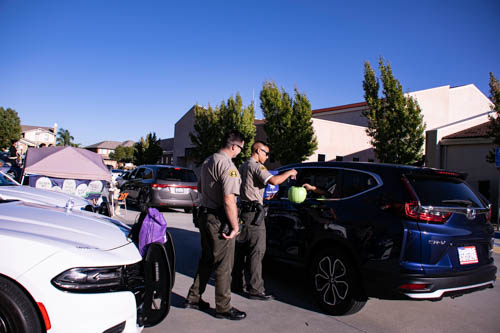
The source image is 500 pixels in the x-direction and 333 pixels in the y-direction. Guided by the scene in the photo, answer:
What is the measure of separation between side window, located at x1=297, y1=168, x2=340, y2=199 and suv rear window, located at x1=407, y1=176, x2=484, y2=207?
0.91 m

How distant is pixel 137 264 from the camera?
2.92 meters

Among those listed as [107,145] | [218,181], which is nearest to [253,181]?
[218,181]

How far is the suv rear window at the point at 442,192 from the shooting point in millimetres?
3676

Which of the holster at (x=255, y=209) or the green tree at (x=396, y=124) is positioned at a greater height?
the green tree at (x=396, y=124)

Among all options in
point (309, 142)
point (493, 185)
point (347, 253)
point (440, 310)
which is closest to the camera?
point (347, 253)

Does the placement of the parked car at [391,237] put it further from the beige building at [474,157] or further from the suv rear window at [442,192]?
the beige building at [474,157]

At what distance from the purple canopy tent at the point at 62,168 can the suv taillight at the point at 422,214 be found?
7.53 metres

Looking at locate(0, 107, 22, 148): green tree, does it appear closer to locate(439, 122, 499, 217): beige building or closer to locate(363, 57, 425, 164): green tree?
locate(363, 57, 425, 164): green tree

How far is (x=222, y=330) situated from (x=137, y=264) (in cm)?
125

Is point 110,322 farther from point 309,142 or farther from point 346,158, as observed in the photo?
point 346,158

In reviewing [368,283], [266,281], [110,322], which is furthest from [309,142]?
[110,322]

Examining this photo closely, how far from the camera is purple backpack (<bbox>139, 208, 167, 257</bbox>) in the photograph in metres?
3.31

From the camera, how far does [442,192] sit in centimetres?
380

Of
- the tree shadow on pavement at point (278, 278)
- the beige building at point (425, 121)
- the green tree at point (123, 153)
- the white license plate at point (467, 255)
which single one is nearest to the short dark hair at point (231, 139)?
the tree shadow on pavement at point (278, 278)
